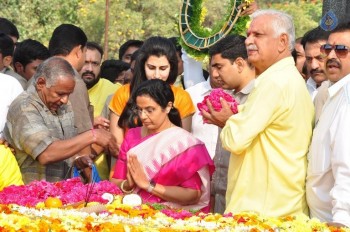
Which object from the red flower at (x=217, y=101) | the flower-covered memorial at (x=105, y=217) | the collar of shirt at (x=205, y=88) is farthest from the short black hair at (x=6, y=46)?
the red flower at (x=217, y=101)

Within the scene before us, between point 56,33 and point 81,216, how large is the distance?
12.7 ft

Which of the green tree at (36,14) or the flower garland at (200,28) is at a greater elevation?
the flower garland at (200,28)

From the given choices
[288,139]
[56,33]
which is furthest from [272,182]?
[56,33]

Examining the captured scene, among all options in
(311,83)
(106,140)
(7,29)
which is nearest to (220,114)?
(106,140)

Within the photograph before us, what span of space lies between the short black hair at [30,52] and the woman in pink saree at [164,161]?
2.44 m

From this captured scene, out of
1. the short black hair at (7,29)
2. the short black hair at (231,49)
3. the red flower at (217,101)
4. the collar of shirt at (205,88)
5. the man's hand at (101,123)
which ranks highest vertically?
the short black hair at (231,49)

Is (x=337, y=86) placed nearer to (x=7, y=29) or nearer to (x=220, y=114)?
(x=220, y=114)

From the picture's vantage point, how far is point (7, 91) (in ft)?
29.8

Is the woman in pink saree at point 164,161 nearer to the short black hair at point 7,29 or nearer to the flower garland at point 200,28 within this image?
the flower garland at point 200,28

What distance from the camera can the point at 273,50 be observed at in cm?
693

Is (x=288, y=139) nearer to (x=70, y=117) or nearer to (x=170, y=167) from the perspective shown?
(x=170, y=167)

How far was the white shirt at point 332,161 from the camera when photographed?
20.4 ft

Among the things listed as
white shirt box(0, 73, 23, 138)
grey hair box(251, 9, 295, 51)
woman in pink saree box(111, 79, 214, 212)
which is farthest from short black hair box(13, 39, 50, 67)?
grey hair box(251, 9, 295, 51)

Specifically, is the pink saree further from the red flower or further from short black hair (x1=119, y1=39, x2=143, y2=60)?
short black hair (x1=119, y1=39, x2=143, y2=60)
